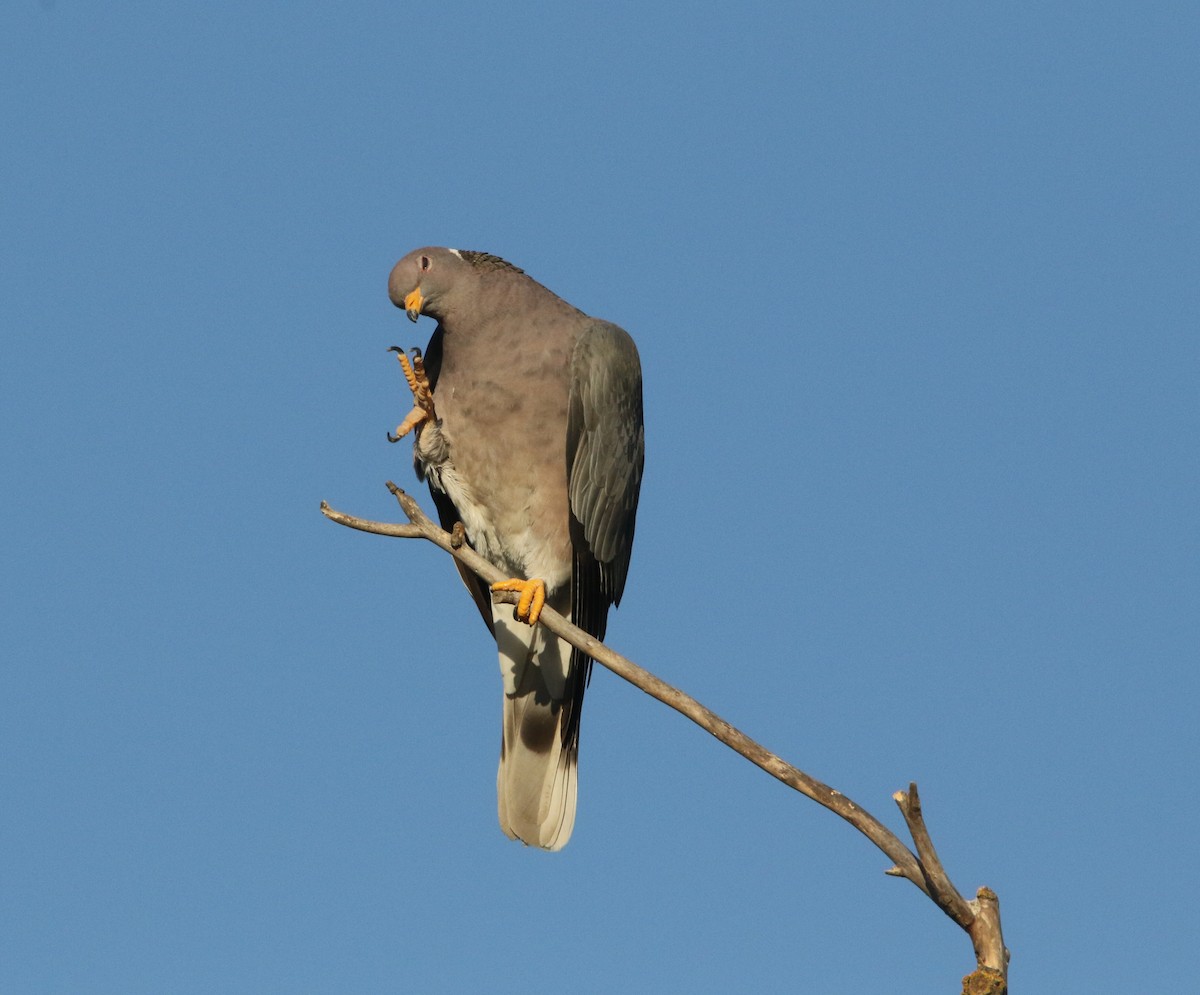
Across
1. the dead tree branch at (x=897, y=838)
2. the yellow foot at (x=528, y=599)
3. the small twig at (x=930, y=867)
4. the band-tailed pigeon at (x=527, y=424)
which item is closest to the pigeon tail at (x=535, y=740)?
the band-tailed pigeon at (x=527, y=424)

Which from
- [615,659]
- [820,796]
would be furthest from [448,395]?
[820,796]

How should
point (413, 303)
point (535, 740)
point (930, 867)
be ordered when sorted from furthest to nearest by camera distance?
point (535, 740) → point (413, 303) → point (930, 867)

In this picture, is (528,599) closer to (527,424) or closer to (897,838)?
(527,424)

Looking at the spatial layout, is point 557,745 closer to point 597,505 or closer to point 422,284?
point 597,505

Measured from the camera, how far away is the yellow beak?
6.30 meters

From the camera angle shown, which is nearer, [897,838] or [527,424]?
[897,838]

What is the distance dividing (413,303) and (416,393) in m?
0.37

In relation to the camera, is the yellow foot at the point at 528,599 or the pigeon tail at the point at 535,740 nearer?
the yellow foot at the point at 528,599

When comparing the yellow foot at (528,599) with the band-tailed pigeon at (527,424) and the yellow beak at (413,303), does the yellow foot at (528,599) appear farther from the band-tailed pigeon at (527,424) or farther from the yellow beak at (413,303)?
the yellow beak at (413,303)

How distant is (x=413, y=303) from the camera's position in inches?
248

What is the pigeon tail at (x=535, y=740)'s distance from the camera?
7.04 m

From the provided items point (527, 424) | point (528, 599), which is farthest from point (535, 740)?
point (527, 424)

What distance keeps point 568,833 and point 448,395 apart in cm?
213

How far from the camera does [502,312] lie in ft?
20.8
